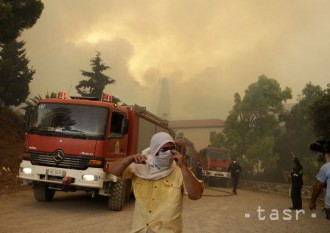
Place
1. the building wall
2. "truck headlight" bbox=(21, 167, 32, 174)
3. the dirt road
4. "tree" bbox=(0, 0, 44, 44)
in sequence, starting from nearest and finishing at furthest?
the dirt road
"truck headlight" bbox=(21, 167, 32, 174)
"tree" bbox=(0, 0, 44, 44)
the building wall

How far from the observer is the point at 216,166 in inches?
1097

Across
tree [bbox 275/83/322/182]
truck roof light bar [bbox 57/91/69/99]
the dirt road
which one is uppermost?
tree [bbox 275/83/322/182]

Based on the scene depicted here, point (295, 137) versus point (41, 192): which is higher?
point (295, 137)

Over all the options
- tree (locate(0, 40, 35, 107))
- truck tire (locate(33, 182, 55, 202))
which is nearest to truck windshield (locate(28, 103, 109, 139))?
truck tire (locate(33, 182, 55, 202))

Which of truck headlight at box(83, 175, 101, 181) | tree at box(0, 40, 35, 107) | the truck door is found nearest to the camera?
truck headlight at box(83, 175, 101, 181)

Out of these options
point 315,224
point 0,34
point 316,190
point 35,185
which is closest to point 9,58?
point 0,34

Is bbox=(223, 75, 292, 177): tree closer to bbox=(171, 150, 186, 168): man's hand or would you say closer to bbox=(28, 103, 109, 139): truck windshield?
bbox=(28, 103, 109, 139): truck windshield

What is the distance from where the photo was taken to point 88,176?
925 centimetres

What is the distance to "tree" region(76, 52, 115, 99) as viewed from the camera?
123ft

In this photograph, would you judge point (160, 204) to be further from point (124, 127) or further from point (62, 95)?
point (62, 95)

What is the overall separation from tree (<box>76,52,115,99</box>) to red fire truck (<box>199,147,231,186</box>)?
13.8 m

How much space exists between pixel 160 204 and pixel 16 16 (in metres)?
18.7

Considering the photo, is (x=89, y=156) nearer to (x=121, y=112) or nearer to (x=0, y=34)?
(x=121, y=112)

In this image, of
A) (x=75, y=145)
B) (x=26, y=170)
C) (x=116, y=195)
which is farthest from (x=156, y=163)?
(x=116, y=195)
